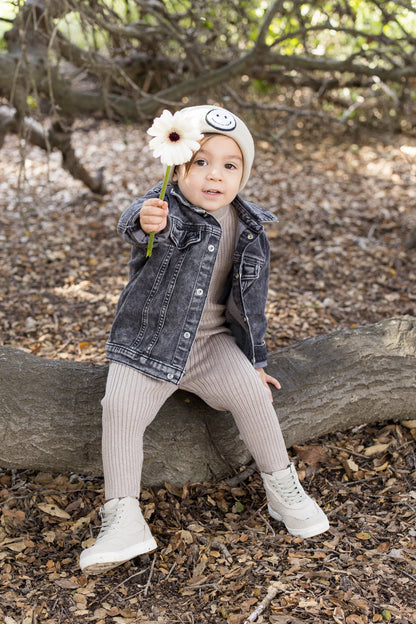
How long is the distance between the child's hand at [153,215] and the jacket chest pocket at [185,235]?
190 millimetres

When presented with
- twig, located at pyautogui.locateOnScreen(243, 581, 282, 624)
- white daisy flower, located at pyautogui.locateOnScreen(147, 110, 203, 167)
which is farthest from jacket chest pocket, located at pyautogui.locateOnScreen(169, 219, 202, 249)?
twig, located at pyautogui.locateOnScreen(243, 581, 282, 624)

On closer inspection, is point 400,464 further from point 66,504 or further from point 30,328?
point 30,328

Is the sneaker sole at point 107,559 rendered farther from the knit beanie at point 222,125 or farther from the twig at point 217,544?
the knit beanie at point 222,125

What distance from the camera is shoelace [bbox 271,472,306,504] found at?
2.38 meters

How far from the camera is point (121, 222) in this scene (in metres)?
2.25

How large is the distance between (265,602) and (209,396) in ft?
2.49

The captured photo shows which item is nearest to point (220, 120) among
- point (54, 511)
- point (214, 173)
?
point (214, 173)

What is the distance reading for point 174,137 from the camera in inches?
78.0

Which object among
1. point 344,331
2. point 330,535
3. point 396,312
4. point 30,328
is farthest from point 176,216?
point 396,312

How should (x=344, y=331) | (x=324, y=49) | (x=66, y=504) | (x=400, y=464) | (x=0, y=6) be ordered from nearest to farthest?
(x=66, y=504) → (x=400, y=464) → (x=344, y=331) → (x=0, y=6) → (x=324, y=49)

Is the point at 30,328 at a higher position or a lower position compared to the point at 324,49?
lower

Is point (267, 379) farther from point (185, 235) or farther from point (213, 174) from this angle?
point (213, 174)

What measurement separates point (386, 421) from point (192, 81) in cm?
324

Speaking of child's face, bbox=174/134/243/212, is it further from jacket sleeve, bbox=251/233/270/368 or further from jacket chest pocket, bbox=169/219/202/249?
jacket sleeve, bbox=251/233/270/368
